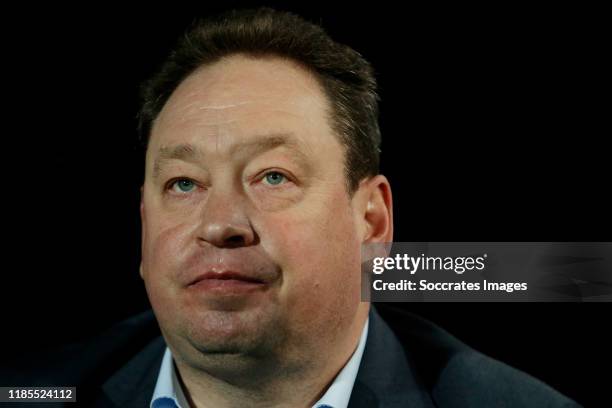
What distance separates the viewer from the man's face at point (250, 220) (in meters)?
1.94

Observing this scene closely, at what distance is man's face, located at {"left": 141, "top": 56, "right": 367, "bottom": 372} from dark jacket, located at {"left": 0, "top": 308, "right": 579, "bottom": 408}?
0.17 metres

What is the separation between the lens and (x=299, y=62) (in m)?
2.18

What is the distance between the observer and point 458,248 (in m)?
2.46

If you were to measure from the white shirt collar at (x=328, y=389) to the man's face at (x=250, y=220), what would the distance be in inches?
4.5

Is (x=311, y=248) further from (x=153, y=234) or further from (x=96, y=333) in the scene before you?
(x=96, y=333)

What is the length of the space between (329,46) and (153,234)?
664mm

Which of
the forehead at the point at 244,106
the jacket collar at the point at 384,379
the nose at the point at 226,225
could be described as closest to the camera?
the nose at the point at 226,225

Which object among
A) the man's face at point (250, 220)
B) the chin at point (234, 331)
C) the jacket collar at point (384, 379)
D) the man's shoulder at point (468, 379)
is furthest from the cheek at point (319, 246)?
the man's shoulder at point (468, 379)

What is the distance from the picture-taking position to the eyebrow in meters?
2.01

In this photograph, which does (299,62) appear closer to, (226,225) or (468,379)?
(226,225)

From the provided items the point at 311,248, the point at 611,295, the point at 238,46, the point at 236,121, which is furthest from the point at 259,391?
the point at 611,295

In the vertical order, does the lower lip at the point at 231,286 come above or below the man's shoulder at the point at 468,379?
above

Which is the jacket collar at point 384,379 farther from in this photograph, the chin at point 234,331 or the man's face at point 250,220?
the chin at point 234,331

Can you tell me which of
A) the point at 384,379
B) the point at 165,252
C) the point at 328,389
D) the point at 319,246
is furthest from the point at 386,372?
the point at 165,252
